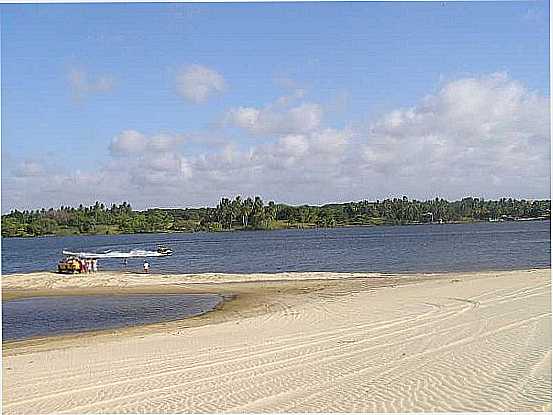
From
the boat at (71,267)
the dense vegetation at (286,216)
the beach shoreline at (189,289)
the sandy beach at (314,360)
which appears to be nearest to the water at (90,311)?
the beach shoreline at (189,289)

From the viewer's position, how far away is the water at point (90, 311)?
1877 cm

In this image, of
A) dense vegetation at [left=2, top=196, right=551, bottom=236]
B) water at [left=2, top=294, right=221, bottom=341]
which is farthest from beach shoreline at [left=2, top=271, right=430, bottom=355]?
dense vegetation at [left=2, top=196, right=551, bottom=236]

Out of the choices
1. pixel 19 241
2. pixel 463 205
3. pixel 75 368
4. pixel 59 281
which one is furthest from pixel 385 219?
pixel 75 368

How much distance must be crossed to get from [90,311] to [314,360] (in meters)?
13.0

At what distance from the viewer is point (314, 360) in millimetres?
10547

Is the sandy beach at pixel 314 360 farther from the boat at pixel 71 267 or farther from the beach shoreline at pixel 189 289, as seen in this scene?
the boat at pixel 71 267

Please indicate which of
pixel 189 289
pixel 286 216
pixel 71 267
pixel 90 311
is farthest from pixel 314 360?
pixel 286 216

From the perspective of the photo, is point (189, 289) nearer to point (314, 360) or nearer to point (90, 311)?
point (90, 311)

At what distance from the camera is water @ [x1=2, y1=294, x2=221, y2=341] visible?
18.8 meters

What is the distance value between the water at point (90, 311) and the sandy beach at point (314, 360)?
1535mm

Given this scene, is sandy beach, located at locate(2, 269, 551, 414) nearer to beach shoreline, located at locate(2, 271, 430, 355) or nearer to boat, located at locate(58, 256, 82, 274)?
beach shoreline, located at locate(2, 271, 430, 355)

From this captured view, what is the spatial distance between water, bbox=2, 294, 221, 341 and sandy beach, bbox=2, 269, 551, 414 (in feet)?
Result: 5.04

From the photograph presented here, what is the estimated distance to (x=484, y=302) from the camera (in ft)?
57.1

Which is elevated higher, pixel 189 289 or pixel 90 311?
pixel 189 289
